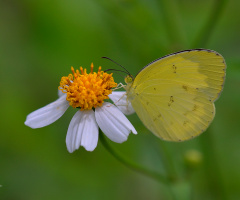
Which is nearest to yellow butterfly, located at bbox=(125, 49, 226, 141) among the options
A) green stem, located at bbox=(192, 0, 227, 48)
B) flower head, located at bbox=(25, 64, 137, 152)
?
flower head, located at bbox=(25, 64, 137, 152)

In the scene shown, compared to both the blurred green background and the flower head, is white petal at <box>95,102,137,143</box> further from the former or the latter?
the blurred green background

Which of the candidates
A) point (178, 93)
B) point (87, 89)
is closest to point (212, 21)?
point (178, 93)

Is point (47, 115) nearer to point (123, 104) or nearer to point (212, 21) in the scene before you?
point (123, 104)

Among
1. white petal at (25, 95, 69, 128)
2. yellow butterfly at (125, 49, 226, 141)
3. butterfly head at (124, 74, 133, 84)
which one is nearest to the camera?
white petal at (25, 95, 69, 128)

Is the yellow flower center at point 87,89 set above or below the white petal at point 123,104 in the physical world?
above

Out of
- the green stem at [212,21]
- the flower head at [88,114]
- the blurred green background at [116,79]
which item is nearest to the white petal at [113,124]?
the flower head at [88,114]

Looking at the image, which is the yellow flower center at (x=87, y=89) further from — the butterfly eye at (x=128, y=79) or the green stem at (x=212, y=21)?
the green stem at (x=212, y=21)

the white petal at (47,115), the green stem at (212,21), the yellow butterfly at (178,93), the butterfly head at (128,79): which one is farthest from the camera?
the green stem at (212,21)
